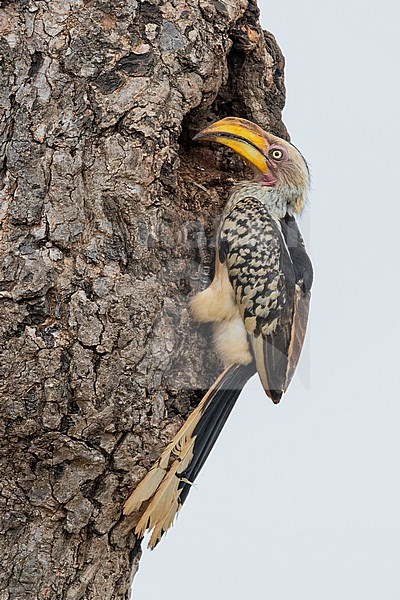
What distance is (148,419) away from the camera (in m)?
2.10

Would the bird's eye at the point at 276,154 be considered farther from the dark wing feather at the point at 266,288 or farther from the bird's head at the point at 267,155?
the dark wing feather at the point at 266,288

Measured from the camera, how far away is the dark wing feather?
83.3 inches

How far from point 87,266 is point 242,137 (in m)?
0.47

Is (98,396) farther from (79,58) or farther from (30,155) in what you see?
(79,58)

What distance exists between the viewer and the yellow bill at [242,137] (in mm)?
2182

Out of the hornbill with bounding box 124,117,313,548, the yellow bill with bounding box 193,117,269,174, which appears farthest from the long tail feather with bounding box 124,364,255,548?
the yellow bill with bounding box 193,117,269,174

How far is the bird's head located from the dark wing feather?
0.36ft

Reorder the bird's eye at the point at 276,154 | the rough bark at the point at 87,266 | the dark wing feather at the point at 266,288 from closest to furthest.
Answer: the rough bark at the point at 87,266
the dark wing feather at the point at 266,288
the bird's eye at the point at 276,154

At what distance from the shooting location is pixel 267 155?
7.34 ft

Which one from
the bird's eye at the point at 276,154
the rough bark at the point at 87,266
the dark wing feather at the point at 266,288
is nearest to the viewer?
the rough bark at the point at 87,266

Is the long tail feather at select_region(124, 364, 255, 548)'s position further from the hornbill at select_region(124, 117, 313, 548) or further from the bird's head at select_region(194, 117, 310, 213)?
the bird's head at select_region(194, 117, 310, 213)

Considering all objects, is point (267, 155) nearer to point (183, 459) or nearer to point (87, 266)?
point (87, 266)

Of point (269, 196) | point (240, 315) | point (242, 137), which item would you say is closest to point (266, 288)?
point (240, 315)

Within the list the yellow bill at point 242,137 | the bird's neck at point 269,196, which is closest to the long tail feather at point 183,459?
the bird's neck at point 269,196
